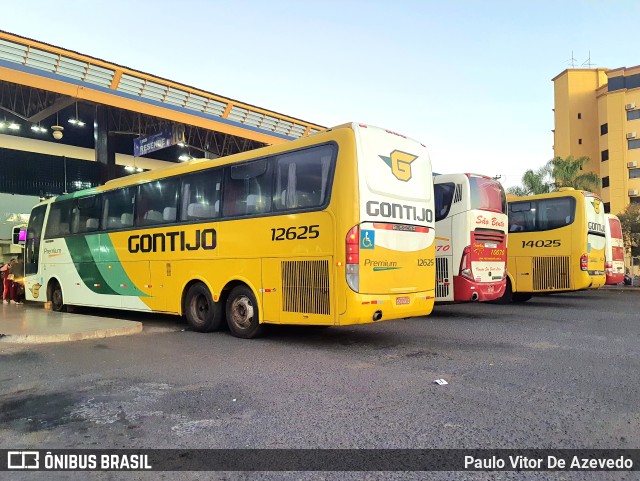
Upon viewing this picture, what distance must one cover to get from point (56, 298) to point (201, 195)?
7203 millimetres

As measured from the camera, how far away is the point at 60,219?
13.2 m

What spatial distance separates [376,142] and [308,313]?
280 cm

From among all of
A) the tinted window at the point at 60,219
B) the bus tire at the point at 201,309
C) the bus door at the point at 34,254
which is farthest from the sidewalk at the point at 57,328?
the bus door at the point at 34,254

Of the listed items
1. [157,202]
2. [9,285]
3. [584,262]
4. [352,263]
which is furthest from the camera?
[9,285]

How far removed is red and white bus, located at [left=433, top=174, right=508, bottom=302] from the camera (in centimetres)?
1077

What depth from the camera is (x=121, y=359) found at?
6938 mm

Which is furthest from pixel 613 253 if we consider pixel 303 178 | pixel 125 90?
pixel 125 90

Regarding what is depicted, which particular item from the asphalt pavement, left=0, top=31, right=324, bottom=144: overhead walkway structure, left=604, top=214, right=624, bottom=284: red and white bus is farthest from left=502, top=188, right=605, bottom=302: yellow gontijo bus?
left=0, top=31, right=324, bottom=144: overhead walkway structure

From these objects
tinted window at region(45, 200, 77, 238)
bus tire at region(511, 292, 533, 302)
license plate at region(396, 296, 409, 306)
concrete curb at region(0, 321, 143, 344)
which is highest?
tinted window at region(45, 200, 77, 238)

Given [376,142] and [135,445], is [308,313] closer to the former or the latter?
[376,142]

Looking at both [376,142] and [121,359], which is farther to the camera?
[376,142]

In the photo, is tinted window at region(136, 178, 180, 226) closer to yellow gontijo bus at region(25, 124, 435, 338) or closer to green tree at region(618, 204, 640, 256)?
yellow gontijo bus at region(25, 124, 435, 338)

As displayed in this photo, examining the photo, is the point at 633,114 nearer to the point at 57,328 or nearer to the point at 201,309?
the point at 201,309

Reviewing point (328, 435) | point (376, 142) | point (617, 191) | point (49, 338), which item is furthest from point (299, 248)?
point (617, 191)
